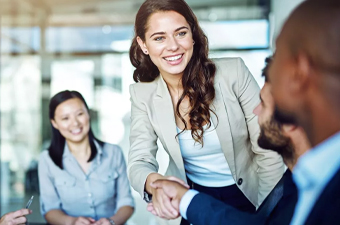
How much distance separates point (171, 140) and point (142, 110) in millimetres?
214

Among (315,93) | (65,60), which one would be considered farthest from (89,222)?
(65,60)

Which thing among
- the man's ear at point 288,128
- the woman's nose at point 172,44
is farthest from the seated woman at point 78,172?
the man's ear at point 288,128

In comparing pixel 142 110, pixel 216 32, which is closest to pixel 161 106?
pixel 142 110

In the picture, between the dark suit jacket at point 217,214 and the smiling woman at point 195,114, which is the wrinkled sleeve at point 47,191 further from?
the dark suit jacket at point 217,214

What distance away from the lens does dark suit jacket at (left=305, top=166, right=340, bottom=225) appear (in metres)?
0.89

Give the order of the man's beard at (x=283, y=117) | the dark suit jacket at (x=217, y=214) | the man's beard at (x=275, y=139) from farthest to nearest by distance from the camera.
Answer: the dark suit jacket at (x=217, y=214)
the man's beard at (x=275, y=139)
the man's beard at (x=283, y=117)

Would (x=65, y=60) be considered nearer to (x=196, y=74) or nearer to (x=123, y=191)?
(x=123, y=191)

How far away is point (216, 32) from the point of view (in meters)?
6.25

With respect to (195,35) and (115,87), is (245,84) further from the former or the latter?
(115,87)

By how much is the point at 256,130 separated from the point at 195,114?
11.5 inches

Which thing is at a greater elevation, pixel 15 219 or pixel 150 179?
pixel 150 179

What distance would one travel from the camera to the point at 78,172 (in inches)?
111

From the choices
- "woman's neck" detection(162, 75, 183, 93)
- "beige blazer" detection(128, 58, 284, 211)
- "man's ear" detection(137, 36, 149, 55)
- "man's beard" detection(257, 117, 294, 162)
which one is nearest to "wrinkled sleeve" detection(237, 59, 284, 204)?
"beige blazer" detection(128, 58, 284, 211)

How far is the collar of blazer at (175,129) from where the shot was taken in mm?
2008
